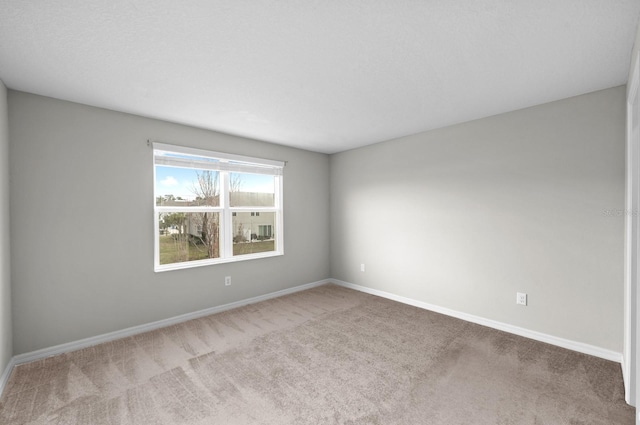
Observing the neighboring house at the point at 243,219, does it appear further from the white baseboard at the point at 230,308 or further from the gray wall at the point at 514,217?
the gray wall at the point at 514,217

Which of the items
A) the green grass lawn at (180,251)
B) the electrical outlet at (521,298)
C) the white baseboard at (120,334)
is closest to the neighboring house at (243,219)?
the green grass lawn at (180,251)

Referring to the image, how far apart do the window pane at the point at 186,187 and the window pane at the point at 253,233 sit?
464mm

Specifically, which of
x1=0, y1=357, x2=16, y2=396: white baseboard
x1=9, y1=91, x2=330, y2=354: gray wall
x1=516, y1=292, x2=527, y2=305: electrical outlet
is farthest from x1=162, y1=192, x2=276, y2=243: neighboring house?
x1=516, y1=292, x2=527, y2=305: electrical outlet

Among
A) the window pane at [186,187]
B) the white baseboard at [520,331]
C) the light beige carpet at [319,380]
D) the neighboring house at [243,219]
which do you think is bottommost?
the light beige carpet at [319,380]

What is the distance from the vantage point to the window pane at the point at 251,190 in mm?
4020

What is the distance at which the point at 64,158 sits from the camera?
104 inches

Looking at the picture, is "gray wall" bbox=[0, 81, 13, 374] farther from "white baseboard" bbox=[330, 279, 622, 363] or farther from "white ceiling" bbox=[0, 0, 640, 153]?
"white baseboard" bbox=[330, 279, 622, 363]

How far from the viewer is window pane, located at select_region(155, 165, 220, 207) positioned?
3.36 meters

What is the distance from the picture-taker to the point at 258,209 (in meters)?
4.28

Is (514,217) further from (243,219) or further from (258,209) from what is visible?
(243,219)

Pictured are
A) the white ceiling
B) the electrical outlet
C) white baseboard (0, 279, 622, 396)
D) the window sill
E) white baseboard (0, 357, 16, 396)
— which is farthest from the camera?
the window sill

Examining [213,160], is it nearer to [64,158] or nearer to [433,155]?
[64,158]

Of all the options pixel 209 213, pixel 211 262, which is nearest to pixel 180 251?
pixel 211 262

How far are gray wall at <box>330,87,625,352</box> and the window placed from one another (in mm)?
1678
